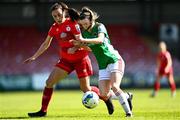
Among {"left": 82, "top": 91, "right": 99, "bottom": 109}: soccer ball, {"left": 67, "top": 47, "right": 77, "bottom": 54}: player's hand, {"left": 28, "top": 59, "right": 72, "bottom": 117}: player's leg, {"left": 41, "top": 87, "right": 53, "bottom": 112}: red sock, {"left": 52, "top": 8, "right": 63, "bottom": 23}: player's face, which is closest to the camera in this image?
{"left": 82, "top": 91, "right": 99, "bottom": 109}: soccer ball

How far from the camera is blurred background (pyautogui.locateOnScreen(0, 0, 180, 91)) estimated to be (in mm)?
42031

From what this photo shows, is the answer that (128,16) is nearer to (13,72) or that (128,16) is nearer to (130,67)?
(130,67)

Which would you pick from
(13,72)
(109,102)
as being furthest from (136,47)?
(109,102)

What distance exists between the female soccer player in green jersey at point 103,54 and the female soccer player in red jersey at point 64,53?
2.37 ft

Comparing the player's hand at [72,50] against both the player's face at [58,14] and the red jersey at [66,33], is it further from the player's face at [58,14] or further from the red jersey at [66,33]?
the player's face at [58,14]

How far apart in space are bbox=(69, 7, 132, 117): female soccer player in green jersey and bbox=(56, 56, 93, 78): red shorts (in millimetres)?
1083

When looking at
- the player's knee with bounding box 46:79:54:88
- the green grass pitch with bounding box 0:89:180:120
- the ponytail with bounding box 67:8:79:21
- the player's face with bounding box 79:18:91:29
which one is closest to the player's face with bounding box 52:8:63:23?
the ponytail with bounding box 67:8:79:21

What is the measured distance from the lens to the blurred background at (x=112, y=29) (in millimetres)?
42031

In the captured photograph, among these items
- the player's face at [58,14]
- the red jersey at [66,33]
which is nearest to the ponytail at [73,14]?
the red jersey at [66,33]

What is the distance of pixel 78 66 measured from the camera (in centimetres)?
1384

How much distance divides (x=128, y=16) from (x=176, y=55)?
433 cm

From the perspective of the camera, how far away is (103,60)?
12.6m

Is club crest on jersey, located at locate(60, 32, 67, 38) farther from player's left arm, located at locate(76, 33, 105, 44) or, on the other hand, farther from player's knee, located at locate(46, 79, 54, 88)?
player's left arm, located at locate(76, 33, 105, 44)

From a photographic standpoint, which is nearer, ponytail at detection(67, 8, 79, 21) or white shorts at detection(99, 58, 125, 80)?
white shorts at detection(99, 58, 125, 80)
